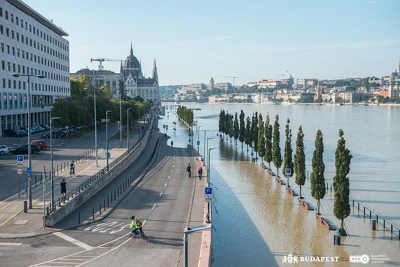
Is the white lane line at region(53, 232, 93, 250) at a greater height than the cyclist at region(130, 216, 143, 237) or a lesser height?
lesser

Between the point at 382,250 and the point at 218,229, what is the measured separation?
37.3 feet

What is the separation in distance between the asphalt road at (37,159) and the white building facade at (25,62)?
6810 mm

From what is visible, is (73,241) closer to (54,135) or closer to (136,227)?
(136,227)

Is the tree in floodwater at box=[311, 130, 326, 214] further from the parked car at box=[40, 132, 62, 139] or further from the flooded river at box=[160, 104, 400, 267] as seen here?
the parked car at box=[40, 132, 62, 139]

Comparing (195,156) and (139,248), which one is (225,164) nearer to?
(195,156)

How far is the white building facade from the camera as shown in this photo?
80.0 meters

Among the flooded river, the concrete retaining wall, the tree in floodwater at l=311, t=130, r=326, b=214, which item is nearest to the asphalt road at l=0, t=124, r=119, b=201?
the concrete retaining wall

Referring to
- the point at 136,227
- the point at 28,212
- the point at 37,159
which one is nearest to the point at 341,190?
the point at 136,227

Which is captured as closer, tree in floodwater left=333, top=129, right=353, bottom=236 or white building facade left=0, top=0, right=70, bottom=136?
tree in floodwater left=333, top=129, right=353, bottom=236

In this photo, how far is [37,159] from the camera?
55531 mm

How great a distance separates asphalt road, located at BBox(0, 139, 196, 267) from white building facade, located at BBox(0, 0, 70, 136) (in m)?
46.6

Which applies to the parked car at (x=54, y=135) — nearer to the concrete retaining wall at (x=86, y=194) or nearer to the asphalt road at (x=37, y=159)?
the asphalt road at (x=37, y=159)

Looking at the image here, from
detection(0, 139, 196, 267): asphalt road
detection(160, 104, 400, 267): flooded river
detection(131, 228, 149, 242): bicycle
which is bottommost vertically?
detection(160, 104, 400, 267): flooded river

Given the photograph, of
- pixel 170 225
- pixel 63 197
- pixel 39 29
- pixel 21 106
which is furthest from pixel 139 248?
pixel 39 29
